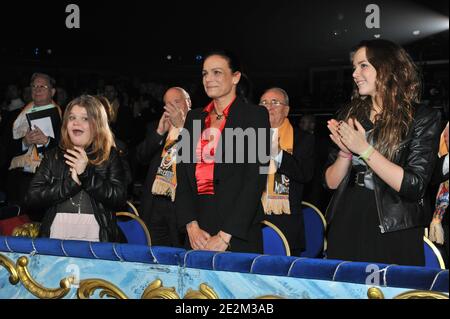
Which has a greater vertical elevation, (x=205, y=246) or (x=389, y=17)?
(x=389, y=17)

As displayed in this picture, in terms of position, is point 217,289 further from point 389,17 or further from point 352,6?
point 389,17

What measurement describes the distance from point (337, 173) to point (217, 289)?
31.6 inches

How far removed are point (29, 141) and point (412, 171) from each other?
125 inches

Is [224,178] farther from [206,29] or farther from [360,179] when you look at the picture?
[206,29]

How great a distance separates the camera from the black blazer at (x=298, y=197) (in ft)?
15.2

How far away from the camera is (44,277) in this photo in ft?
9.45

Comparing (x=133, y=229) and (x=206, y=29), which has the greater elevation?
(x=206, y=29)

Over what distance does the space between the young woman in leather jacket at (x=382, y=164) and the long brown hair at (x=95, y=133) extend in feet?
4.06

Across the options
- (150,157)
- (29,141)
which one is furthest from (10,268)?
(29,141)

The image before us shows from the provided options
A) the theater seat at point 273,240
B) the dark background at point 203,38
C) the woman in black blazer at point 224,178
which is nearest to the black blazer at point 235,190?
the woman in black blazer at point 224,178

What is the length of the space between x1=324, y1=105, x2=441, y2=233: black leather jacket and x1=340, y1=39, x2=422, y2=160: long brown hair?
0.13 feet

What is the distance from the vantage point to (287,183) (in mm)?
5039
